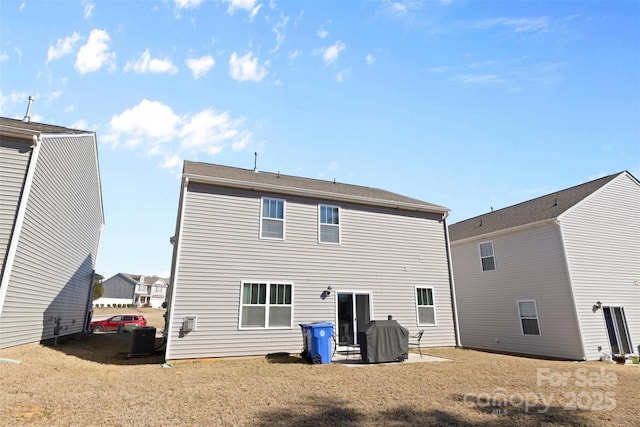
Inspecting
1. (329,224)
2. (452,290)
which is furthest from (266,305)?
(452,290)

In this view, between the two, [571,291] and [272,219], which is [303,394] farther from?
[571,291]

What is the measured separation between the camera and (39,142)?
10016 mm

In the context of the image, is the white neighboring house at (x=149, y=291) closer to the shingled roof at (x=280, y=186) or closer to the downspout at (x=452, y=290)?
the shingled roof at (x=280, y=186)

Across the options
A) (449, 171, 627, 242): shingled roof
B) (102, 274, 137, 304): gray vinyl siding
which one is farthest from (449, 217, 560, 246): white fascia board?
(102, 274, 137, 304): gray vinyl siding

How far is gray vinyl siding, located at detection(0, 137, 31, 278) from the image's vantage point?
925 centimetres

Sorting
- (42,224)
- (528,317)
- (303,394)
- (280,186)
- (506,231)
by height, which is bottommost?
(303,394)

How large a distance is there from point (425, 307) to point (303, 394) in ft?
28.2

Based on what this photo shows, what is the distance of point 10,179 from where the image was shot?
9.57m

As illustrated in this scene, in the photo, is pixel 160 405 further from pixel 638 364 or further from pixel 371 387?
pixel 638 364

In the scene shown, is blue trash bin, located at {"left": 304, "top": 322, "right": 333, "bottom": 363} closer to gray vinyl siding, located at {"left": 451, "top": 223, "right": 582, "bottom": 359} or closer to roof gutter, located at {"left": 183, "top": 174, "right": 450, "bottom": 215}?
roof gutter, located at {"left": 183, "top": 174, "right": 450, "bottom": 215}

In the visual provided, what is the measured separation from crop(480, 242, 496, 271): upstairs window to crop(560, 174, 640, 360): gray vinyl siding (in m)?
3.41

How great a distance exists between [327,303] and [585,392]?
7.32 m

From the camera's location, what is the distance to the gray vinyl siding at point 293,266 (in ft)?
34.3

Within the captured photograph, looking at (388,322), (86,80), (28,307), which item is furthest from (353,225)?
(28,307)
